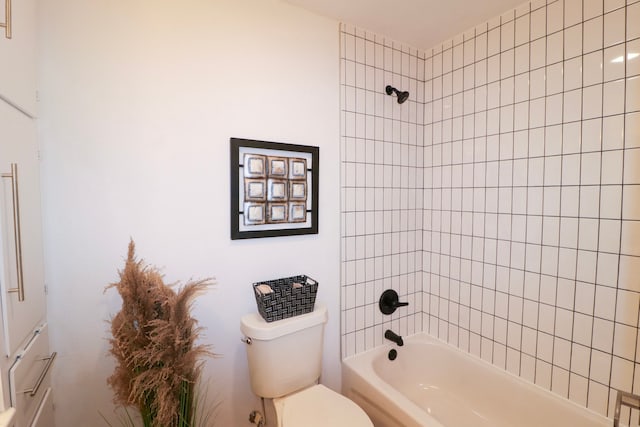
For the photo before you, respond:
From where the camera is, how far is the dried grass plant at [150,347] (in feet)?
3.34

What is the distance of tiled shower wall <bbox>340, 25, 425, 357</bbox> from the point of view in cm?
183

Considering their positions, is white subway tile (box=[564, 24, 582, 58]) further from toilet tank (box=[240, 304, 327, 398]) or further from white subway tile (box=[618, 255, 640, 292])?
toilet tank (box=[240, 304, 327, 398])

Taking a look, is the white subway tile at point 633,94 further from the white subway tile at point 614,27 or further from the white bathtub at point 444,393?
the white bathtub at point 444,393

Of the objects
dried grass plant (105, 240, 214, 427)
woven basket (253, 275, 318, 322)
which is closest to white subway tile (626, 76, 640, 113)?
woven basket (253, 275, 318, 322)

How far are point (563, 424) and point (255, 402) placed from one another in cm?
159

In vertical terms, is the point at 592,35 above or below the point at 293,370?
above

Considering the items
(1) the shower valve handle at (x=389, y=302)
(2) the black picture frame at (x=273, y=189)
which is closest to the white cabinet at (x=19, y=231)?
(2) the black picture frame at (x=273, y=189)

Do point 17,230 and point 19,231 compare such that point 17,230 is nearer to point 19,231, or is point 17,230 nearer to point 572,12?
point 19,231

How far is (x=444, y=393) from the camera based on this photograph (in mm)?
1954

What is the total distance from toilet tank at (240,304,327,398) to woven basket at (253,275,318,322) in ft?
0.10

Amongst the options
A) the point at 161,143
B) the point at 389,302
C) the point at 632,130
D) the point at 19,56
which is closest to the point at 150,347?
the point at 161,143

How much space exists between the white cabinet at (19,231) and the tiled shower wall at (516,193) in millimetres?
1428

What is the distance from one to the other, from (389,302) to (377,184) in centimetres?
83

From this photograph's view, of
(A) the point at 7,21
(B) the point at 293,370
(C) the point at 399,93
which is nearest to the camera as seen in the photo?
(A) the point at 7,21
